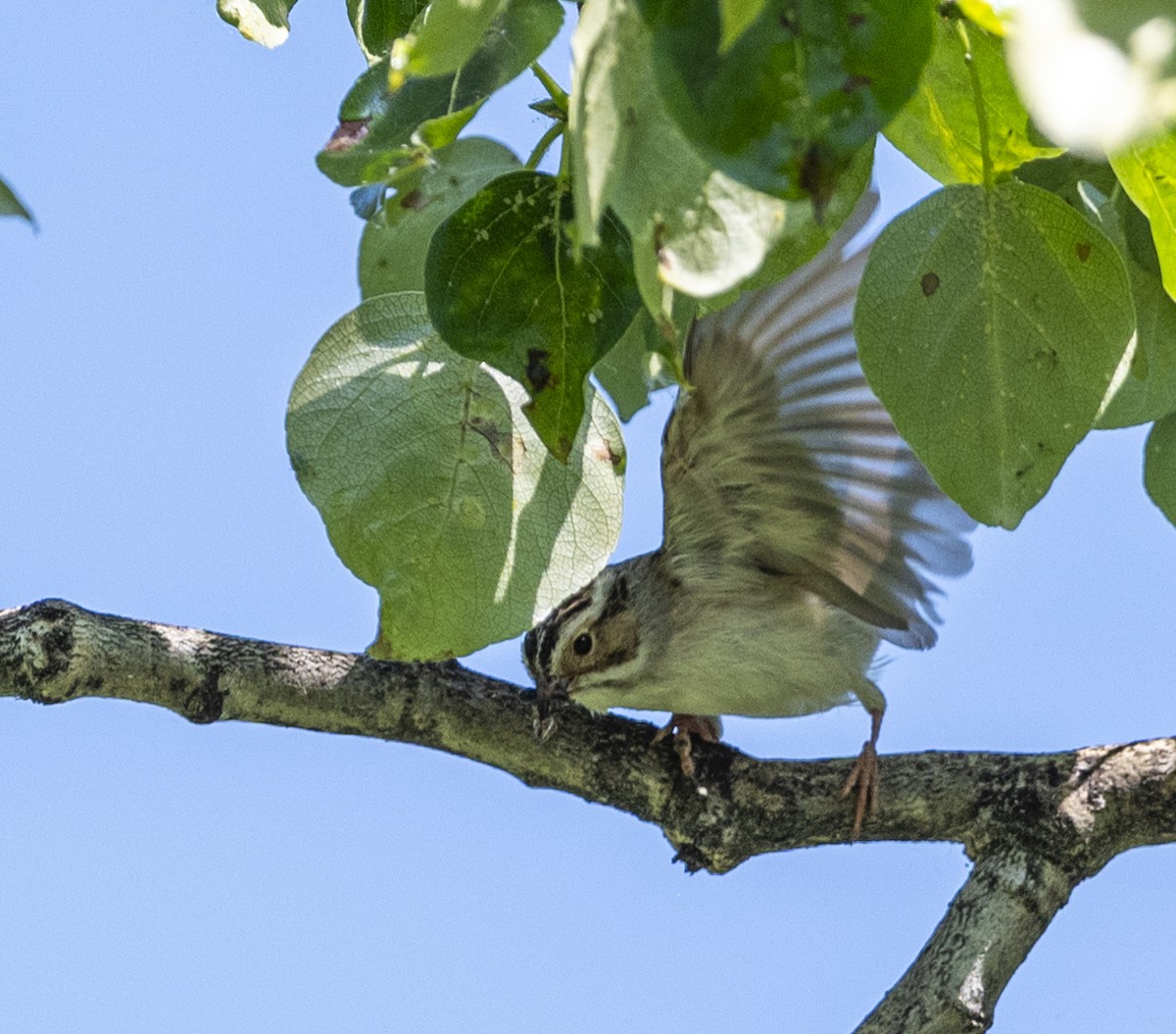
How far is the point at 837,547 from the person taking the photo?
357 centimetres

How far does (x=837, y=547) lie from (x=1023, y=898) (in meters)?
1.10

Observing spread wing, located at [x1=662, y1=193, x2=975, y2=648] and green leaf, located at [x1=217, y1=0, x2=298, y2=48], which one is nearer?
green leaf, located at [x1=217, y1=0, x2=298, y2=48]

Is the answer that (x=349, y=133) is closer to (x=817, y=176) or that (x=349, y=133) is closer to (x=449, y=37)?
(x=449, y=37)

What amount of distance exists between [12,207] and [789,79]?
0.45 m

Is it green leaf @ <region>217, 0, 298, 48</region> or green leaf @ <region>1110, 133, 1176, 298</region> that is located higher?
green leaf @ <region>217, 0, 298, 48</region>

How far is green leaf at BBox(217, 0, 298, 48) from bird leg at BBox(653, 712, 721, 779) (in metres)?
1.66

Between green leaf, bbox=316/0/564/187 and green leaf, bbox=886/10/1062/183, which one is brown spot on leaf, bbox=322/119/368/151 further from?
green leaf, bbox=886/10/1062/183

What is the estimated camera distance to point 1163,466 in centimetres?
202

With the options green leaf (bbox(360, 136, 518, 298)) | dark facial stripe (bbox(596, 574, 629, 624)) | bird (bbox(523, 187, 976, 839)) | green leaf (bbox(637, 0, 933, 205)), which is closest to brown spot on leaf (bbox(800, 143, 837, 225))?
green leaf (bbox(637, 0, 933, 205))

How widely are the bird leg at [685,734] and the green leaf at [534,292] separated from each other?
163 centimetres

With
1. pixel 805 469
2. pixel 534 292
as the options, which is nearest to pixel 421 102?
pixel 534 292

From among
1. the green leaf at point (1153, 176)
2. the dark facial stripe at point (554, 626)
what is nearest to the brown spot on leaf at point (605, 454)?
the green leaf at point (1153, 176)

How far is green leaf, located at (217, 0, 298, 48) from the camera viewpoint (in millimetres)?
1605

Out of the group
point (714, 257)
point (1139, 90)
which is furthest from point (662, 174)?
point (1139, 90)
